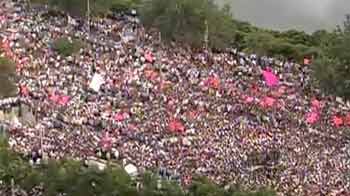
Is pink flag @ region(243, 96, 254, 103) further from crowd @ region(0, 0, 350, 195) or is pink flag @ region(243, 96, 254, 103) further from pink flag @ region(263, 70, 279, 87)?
pink flag @ region(263, 70, 279, 87)

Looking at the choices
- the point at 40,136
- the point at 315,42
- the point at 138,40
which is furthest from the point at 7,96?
the point at 315,42

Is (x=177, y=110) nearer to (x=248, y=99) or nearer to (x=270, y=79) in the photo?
(x=248, y=99)

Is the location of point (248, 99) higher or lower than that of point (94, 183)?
higher

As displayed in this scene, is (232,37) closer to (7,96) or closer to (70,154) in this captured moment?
(7,96)

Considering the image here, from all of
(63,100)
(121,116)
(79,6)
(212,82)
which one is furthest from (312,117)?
(79,6)

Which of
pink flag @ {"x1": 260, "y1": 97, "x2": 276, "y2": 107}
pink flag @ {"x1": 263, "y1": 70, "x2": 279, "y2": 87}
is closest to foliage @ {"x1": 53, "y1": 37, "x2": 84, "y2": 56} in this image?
pink flag @ {"x1": 263, "y1": 70, "x2": 279, "y2": 87}

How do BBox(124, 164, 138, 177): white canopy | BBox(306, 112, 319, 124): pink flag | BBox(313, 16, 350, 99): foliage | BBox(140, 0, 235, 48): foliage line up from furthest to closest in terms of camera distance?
BBox(140, 0, 235, 48): foliage
BBox(313, 16, 350, 99): foliage
BBox(306, 112, 319, 124): pink flag
BBox(124, 164, 138, 177): white canopy
